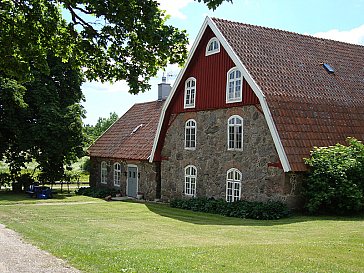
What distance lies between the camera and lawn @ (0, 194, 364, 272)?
9.11 m

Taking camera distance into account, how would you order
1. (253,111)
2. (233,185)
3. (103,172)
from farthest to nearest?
1. (103,172)
2. (233,185)
3. (253,111)

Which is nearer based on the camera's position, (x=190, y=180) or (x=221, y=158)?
(x=221, y=158)

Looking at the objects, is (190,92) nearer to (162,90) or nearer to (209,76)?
(209,76)

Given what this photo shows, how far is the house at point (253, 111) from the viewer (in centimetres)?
1856

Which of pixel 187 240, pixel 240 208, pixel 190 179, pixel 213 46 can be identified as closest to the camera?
pixel 187 240

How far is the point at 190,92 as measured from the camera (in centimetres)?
2375

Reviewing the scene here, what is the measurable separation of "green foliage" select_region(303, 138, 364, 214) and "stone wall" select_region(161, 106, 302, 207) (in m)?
1.01

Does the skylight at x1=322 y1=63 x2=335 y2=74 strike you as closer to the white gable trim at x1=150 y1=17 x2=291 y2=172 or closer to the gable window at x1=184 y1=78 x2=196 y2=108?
the white gable trim at x1=150 y1=17 x2=291 y2=172

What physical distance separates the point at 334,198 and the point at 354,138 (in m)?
3.15

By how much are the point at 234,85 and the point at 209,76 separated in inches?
70.8

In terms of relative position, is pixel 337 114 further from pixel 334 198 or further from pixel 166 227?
pixel 166 227

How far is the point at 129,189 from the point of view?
29.0 meters

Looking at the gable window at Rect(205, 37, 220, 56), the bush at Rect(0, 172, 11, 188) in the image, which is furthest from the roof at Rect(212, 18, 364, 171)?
the bush at Rect(0, 172, 11, 188)

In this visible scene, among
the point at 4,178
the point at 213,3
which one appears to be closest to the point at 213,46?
the point at 213,3
